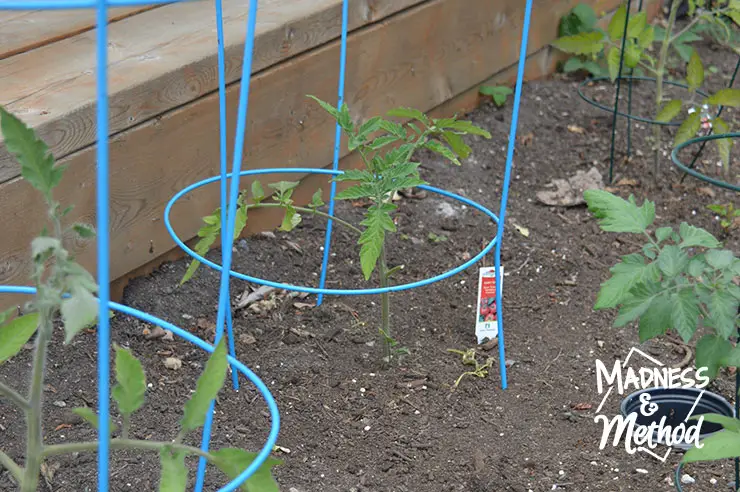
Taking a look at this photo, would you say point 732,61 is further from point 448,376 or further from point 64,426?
point 64,426

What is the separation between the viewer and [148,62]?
7.98 ft

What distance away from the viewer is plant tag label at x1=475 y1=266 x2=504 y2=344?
7.88ft

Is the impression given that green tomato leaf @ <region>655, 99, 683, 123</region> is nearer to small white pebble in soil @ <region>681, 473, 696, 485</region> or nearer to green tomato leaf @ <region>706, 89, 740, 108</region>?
green tomato leaf @ <region>706, 89, 740, 108</region>

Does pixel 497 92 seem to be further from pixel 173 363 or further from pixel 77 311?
pixel 77 311

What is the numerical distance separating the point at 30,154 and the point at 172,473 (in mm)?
406

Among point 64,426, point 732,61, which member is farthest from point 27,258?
point 732,61

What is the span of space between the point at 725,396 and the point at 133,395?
1.71 meters

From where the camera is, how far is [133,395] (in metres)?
1.15

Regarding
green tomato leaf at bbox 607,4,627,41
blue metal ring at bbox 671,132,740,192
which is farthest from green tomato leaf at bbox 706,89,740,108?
blue metal ring at bbox 671,132,740,192

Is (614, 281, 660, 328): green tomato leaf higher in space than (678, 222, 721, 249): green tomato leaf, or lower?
lower

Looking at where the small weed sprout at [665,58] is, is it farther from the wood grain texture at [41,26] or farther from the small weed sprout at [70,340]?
the small weed sprout at [70,340]

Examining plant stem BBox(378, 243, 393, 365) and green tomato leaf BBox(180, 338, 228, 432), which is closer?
green tomato leaf BBox(180, 338, 228, 432)

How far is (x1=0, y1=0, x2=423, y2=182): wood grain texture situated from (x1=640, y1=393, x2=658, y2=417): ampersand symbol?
1.37 m

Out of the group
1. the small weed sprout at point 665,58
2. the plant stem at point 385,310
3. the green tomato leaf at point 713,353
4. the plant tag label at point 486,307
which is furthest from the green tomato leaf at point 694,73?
the green tomato leaf at point 713,353
